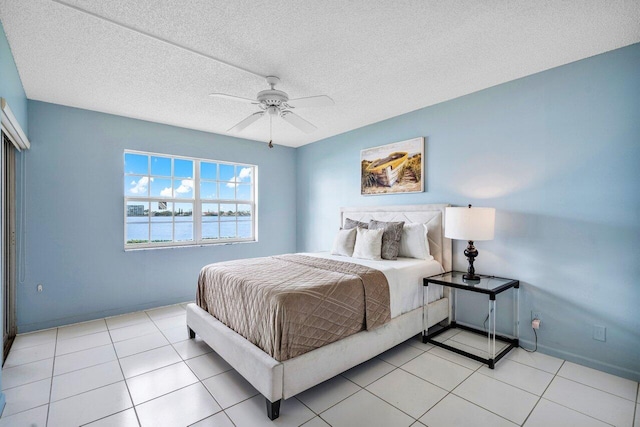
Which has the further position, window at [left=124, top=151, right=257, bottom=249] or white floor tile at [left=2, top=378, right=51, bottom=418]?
window at [left=124, top=151, right=257, bottom=249]

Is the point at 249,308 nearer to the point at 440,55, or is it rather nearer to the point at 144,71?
the point at 144,71

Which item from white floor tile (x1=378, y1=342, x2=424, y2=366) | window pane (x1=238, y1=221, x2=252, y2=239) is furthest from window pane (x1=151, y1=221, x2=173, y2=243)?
white floor tile (x1=378, y1=342, x2=424, y2=366)

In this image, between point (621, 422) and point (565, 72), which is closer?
point (621, 422)

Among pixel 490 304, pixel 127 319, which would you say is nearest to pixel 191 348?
pixel 127 319

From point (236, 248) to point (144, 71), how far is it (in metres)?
2.92

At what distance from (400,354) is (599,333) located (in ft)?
5.35

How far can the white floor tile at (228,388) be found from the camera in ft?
6.76

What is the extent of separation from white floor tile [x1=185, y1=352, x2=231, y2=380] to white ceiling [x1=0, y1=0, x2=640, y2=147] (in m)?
2.60

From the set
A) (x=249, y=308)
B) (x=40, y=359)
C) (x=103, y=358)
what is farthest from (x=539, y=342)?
(x=40, y=359)

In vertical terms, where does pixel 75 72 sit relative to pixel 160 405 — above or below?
above

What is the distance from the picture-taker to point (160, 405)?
78.6 inches

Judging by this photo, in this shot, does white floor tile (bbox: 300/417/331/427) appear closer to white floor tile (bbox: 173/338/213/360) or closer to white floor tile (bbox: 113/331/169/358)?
white floor tile (bbox: 173/338/213/360)

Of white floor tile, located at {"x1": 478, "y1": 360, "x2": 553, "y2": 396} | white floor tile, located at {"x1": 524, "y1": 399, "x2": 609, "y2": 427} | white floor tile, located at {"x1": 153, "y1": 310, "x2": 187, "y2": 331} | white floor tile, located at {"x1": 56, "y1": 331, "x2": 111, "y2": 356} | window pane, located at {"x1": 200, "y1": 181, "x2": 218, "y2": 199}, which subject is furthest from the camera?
window pane, located at {"x1": 200, "y1": 181, "x2": 218, "y2": 199}

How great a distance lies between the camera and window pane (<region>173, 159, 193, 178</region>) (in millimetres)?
4418
